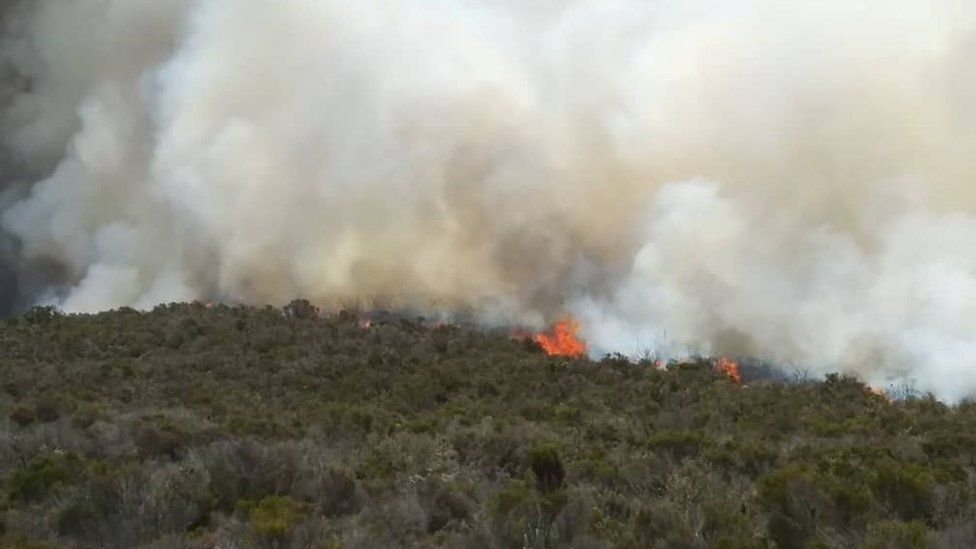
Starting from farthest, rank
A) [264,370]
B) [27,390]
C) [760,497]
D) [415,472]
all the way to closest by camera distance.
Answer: [264,370] → [27,390] → [415,472] → [760,497]

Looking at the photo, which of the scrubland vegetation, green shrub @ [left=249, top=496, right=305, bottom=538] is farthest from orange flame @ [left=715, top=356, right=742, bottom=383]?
green shrub @ [left=249, top=496, right=305, bottom=538]

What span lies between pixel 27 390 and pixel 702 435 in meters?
13.1

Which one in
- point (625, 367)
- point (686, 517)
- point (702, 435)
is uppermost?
point (625, 367)

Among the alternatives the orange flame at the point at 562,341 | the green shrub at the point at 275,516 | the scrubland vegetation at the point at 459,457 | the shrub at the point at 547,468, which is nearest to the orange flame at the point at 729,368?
the scrubland vegetation at the point at 459,457

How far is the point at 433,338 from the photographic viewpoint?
88.0ft

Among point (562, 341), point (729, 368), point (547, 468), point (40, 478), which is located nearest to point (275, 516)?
point (40, 478)

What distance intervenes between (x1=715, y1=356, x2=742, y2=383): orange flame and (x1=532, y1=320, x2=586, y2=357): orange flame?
4.10 metres

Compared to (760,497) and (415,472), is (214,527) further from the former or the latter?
(760,497)

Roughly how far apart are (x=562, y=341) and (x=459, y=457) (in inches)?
801

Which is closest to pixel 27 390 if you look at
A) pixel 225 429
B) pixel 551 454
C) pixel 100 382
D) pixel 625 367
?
pixel 100 382

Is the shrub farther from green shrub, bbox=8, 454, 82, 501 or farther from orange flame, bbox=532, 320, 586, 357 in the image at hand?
orange flame, bbox=532, 320, 586, 357

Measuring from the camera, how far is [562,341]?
102 feet

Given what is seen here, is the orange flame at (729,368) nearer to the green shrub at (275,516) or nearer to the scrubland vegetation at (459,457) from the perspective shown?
the scrubland vegetation at (459,457)

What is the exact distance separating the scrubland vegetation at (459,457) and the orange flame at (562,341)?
175 inches
